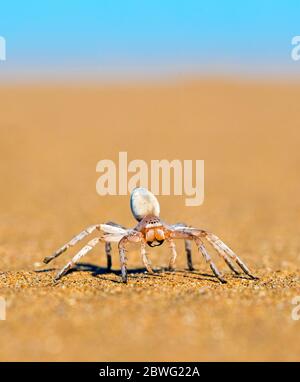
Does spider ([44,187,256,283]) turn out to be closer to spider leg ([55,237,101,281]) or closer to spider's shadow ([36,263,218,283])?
spider leg ([55,237,101,281])

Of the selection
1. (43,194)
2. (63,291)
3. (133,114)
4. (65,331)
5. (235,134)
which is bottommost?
(65,331)

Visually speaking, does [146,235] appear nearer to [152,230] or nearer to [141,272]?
[152,230]

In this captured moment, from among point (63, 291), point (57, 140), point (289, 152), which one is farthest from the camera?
point (57, 140)

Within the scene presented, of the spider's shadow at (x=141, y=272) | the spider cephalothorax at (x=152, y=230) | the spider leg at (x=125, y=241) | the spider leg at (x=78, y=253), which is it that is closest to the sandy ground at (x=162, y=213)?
the spider's shadow at (x=141, y=272)

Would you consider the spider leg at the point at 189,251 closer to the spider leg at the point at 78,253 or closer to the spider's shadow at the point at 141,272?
the spider's shadow at the point at 141,272

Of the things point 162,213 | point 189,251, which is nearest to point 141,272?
point 189,251

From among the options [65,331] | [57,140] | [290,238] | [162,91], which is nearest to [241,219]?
[290,238]

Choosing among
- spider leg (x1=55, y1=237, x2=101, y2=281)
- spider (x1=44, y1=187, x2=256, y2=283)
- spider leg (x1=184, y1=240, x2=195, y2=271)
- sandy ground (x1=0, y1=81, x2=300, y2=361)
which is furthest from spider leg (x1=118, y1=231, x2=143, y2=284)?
spider leg (x1=184, y1=240, x2=195, y2=271)

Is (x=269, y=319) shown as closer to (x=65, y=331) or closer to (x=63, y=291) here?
(x=65, y=331)
